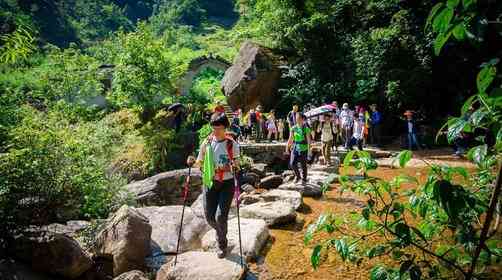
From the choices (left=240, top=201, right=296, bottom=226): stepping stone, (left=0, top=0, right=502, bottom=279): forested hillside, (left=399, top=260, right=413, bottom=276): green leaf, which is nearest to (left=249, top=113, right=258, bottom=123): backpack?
(left=0, top=0, right=502, bottom=279): forested hillside

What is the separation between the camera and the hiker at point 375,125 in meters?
16.0

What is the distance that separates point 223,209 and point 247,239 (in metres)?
0.90

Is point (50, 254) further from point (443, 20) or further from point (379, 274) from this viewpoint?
point (443, 20)

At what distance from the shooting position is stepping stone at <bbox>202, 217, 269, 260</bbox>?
16.7ft

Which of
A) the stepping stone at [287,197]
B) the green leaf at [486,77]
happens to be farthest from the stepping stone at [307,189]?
the green leaf at [486,77]

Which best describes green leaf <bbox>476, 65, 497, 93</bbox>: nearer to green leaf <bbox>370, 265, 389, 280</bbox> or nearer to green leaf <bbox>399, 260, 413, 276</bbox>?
green leaf <bbox>399, 260, 413, 276</bbox>

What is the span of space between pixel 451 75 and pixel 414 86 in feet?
8.99

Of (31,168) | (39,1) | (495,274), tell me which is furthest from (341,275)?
(39,1)

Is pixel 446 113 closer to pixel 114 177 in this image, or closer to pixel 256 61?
pixel 256 61

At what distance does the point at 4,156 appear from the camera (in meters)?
4.89

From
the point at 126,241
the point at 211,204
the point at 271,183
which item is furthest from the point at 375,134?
the point at 126,241

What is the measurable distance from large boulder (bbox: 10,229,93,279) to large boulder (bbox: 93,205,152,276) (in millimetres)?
427

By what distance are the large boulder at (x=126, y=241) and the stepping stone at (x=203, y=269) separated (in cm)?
72

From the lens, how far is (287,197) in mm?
7520
